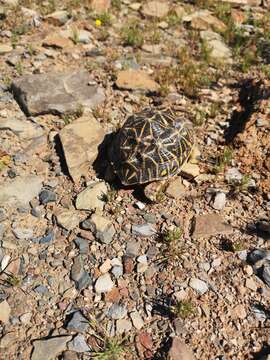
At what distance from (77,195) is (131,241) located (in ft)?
4.15

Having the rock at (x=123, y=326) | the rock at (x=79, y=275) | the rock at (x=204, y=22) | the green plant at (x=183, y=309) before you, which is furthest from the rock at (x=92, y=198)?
the rock at (x=204, y=22)

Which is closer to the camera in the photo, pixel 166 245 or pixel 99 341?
pixel 99 341

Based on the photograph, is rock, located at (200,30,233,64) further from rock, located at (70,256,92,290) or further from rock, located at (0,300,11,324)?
rock, located at (0,300,11,324)

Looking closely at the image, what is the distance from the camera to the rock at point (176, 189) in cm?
672

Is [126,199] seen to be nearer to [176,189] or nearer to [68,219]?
[176,189]

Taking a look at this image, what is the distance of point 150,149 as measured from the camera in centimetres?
635

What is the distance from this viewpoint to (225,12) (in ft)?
35.7

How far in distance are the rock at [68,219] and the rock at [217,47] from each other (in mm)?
5255

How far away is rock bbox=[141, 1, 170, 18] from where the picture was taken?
1073 centimetres

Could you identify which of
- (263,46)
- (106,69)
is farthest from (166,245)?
(263,46)

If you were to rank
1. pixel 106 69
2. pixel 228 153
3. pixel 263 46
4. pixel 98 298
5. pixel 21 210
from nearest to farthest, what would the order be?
pixel 98 298
pixel 21 210
pixel 228 153
pixel 106 69
pixel 263 46

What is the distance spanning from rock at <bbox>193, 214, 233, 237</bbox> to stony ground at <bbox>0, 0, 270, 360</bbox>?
2 centimetres

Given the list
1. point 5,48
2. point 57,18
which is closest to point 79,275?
point 5,48

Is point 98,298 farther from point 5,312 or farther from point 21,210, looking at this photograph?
point 21,210
